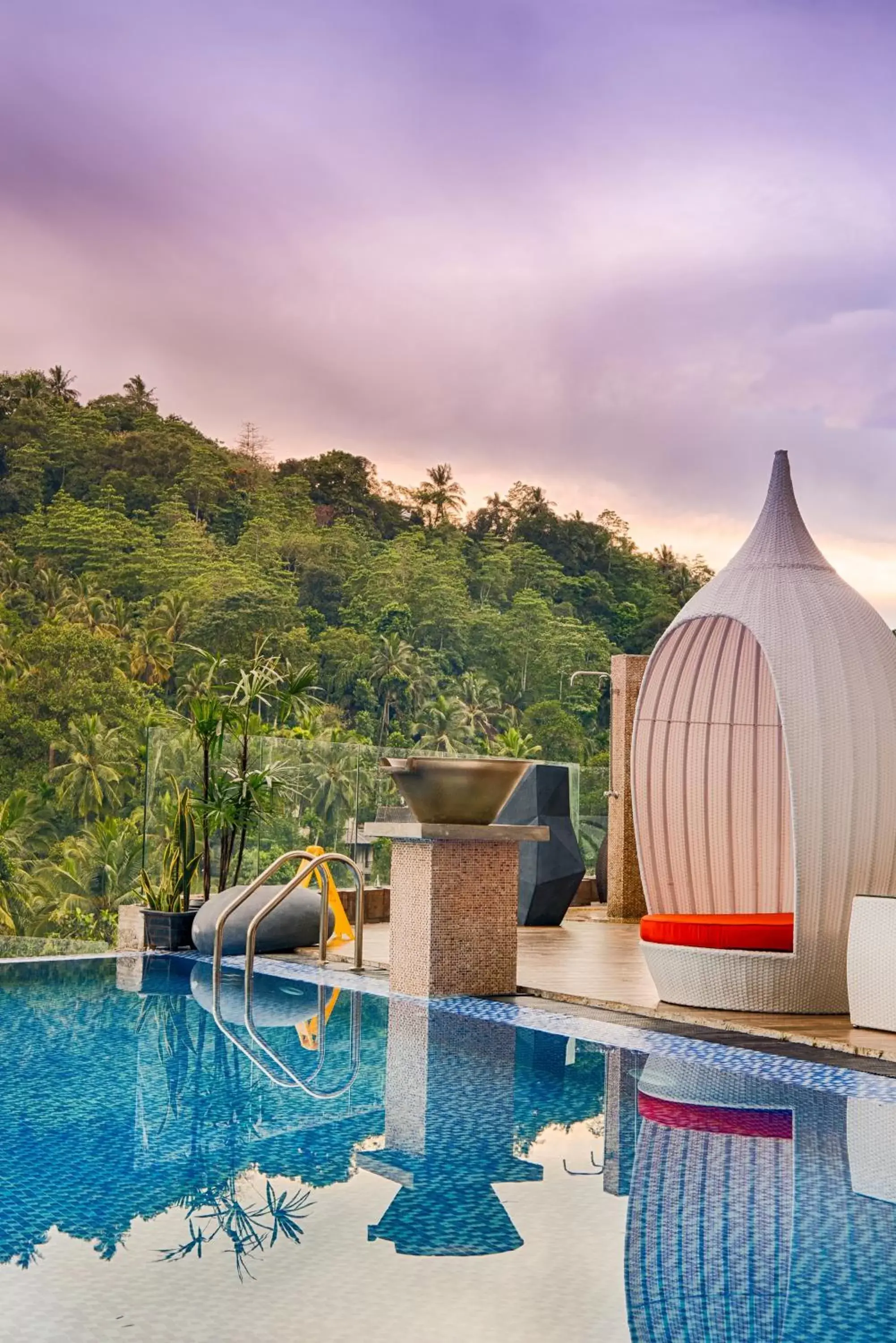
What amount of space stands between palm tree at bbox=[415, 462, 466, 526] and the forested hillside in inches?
3.3

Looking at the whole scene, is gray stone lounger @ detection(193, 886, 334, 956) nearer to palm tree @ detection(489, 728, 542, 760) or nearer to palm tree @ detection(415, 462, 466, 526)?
palm tree @ detection(489, 728, 542, 760)

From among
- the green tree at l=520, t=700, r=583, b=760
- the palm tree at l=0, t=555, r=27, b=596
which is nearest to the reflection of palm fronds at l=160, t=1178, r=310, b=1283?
the palm tree at l=0, t=555, r=27, b=596

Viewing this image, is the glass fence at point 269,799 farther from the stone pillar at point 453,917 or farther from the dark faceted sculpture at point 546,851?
the stone pillar at point 453,917

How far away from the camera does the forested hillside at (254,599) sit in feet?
123

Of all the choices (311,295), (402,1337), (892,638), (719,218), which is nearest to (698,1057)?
(892,638)

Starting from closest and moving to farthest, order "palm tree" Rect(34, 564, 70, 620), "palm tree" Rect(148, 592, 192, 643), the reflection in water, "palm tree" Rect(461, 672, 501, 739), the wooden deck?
the reflection in water → the wooden deck → "palm tree" Rect(34, 564, 70, 620) → "palm tree" Rect(148, 592, 192, 643) → "palm tree" Rect(461, 672, 501, 739)

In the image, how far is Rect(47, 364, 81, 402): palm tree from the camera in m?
43.1

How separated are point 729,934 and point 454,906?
5.16ft

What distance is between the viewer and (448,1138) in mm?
5090

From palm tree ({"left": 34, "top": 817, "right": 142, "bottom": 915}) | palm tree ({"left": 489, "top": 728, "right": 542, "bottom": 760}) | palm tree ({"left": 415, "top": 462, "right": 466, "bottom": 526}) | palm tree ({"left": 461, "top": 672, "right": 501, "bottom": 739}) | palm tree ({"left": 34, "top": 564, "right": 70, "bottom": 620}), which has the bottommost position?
palm tree ({"left": 34, "top": 817, "right": 142, "bottom": 915})

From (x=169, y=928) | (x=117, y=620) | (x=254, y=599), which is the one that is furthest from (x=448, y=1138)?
(x=254, y=599)

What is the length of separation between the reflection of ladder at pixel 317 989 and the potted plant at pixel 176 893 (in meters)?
0.63

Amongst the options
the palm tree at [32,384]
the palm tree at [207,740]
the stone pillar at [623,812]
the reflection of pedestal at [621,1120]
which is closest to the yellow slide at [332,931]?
the palm tree at [207,740]

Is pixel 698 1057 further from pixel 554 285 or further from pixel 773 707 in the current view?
pixel 554 285
